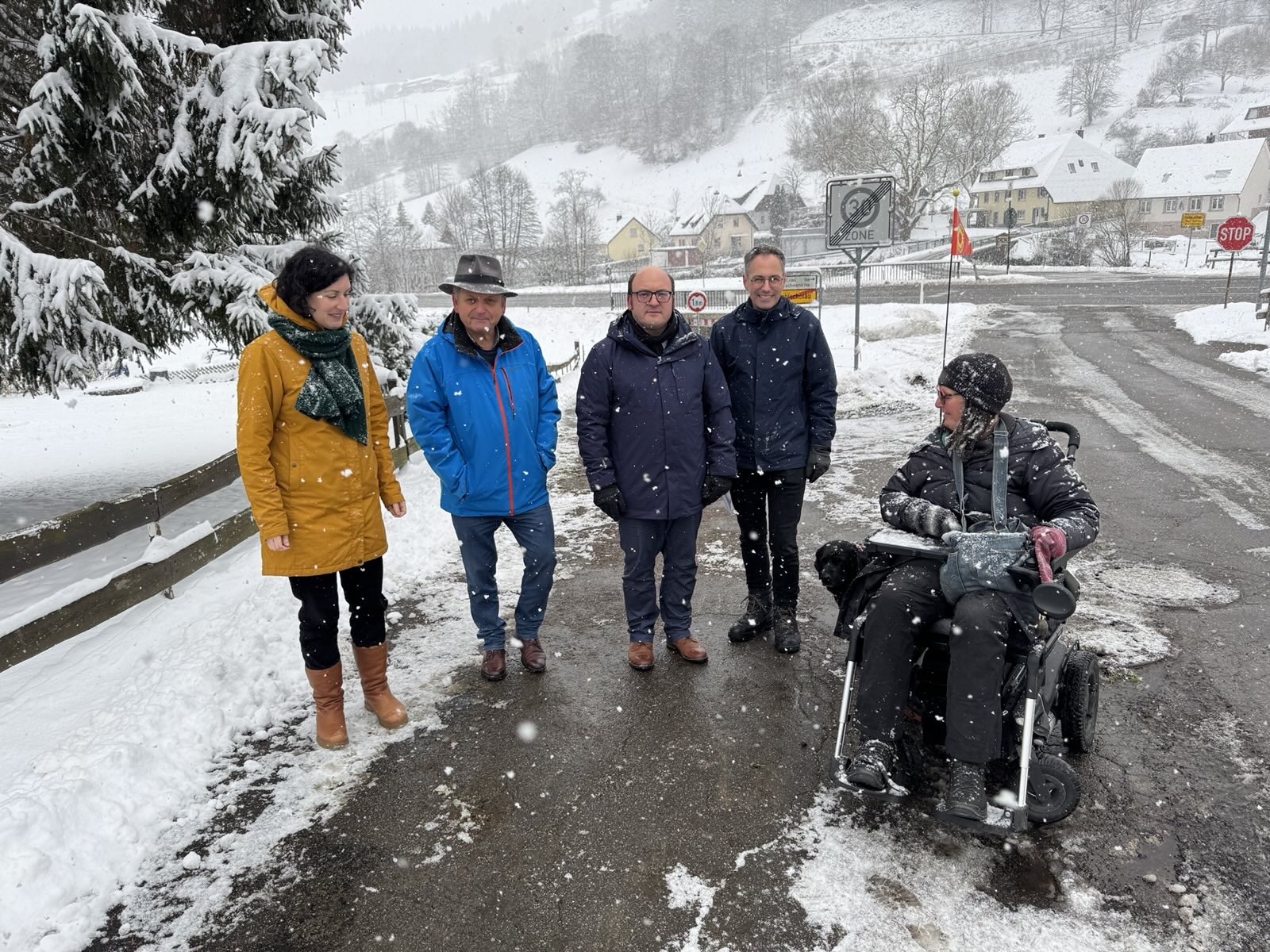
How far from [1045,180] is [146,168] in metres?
77.4

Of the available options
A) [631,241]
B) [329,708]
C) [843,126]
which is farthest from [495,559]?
[631,241]

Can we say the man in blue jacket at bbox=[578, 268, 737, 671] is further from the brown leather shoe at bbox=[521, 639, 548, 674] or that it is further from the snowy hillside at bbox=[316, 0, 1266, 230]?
the snowy hillside at bbox=[316, 0, 1266, 230]

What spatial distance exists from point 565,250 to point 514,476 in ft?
202

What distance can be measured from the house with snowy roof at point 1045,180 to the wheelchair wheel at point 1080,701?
2888 inches

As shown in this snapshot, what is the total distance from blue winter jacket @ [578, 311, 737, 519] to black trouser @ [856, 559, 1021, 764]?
128cm

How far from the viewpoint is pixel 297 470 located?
332 cm

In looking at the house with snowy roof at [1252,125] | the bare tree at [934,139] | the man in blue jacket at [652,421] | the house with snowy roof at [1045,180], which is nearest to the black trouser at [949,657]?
the man in blue jacket at [652,421]

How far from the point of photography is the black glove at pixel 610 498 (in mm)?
3988

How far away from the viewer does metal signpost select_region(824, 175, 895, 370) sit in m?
12.9

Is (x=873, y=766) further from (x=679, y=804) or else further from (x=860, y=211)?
(x=860, y=211)

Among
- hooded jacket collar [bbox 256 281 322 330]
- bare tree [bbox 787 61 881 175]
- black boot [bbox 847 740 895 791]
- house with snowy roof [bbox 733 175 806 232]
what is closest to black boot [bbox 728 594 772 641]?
black boot [bbox 847 740 895 791]

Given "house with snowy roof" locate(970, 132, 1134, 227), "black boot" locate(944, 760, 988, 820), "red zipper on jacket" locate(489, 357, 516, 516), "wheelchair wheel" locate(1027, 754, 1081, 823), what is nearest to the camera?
"black boot" locate(944, 760, 988, 820)

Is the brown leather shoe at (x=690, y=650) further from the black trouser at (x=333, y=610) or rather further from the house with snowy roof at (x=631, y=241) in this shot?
the house with snowy roof at (x=631, y=241)

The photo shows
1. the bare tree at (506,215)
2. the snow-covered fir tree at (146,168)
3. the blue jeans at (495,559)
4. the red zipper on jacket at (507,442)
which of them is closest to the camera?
the red zipper on jacket at (507,442)
